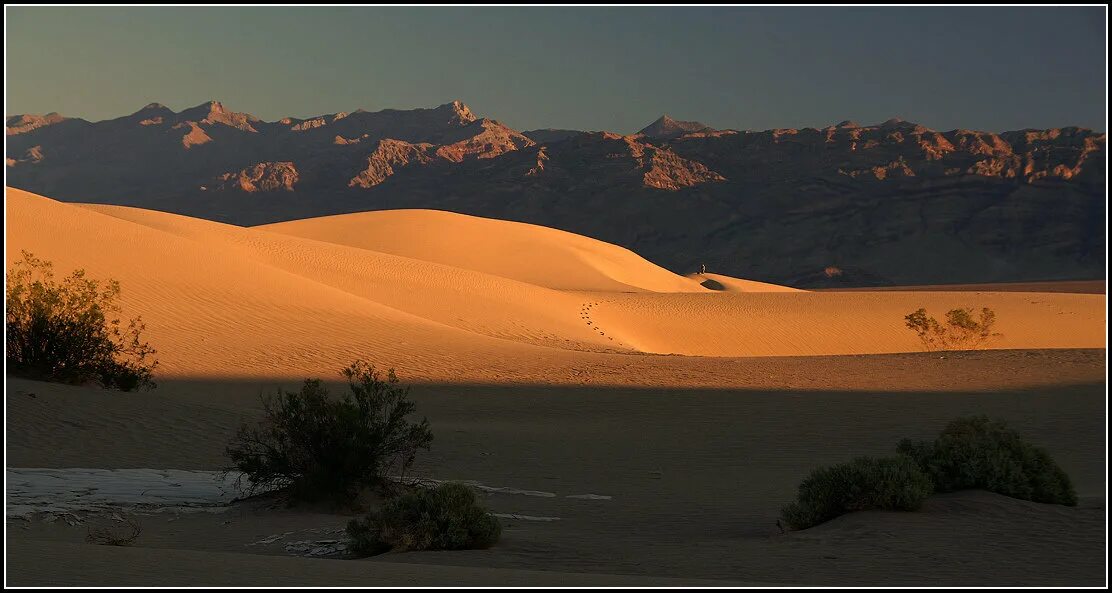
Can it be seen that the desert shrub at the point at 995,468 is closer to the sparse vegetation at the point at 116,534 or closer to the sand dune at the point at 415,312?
the sparse vegetation at the point at 116,534

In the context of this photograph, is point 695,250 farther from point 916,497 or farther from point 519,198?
point 916,497

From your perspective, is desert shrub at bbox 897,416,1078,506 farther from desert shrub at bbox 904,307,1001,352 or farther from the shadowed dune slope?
the shadowed dune slope

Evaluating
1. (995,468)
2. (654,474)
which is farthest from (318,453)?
(995,468)

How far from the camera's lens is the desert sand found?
24.3 ft

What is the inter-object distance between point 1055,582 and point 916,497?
7.05ft

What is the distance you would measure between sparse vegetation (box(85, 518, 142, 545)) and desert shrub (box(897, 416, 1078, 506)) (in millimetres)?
6399

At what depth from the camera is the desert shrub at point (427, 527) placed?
7.91m

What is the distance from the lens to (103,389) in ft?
48.4

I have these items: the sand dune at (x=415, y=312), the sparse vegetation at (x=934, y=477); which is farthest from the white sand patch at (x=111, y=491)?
the sand dune at (x=415, y=312)

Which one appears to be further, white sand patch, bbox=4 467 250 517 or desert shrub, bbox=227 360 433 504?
desert shrub, bbox=227 360 433 504

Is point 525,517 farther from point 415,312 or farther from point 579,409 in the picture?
point 415,312

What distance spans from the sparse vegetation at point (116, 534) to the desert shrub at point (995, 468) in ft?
21.0

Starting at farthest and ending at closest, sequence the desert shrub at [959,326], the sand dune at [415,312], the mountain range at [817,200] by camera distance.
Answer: the mountain range at [817,200] → the desert shrub at [959,326] → the sand dune at [415,312]

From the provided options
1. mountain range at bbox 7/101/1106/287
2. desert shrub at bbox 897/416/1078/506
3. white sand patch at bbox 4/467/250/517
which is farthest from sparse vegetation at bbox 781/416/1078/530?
mountain range at bbox 7/101/1106/287
